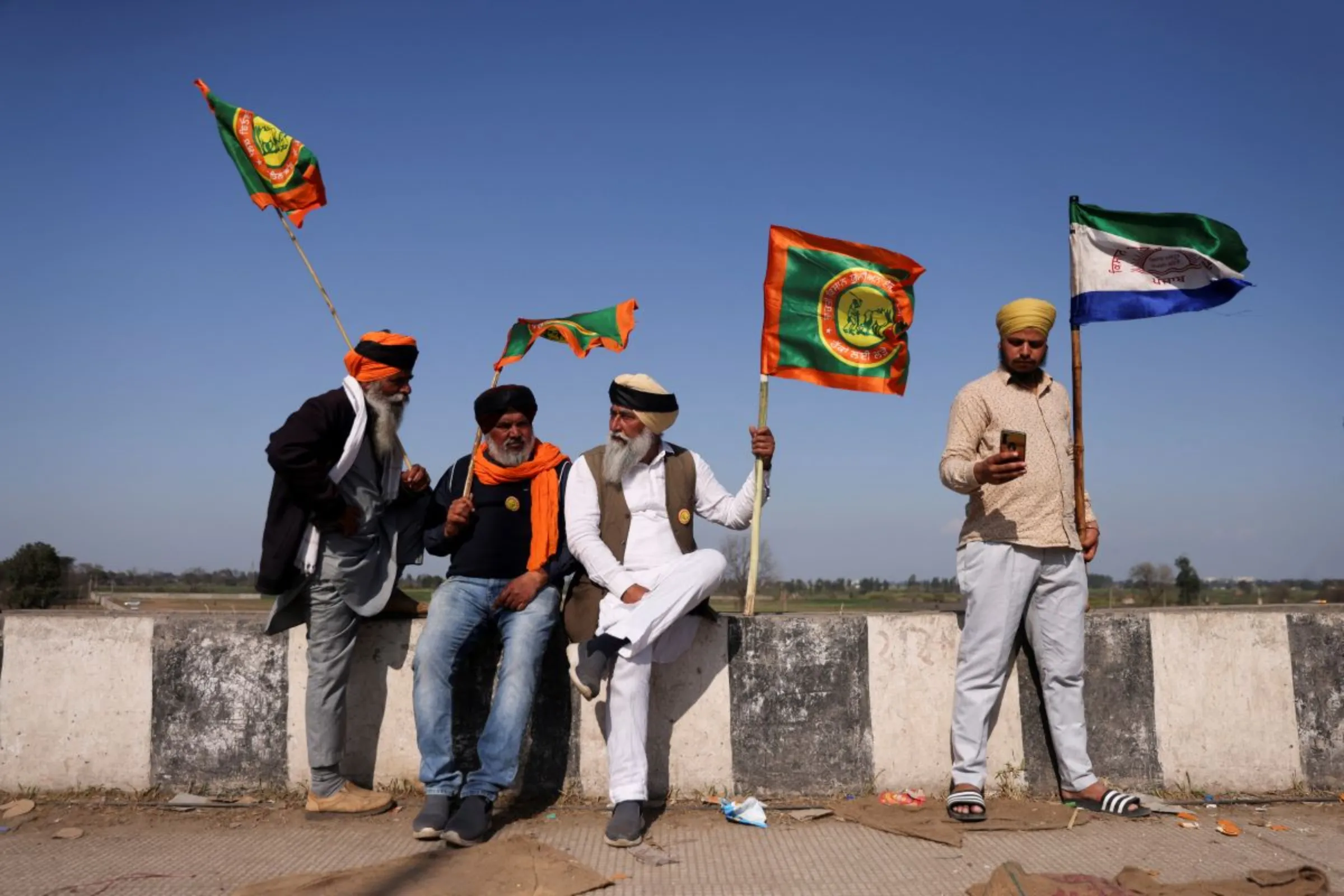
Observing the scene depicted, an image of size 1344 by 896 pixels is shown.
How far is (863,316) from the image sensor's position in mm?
5535

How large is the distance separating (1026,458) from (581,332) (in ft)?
7.95

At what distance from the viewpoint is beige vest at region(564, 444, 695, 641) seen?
4477 mm

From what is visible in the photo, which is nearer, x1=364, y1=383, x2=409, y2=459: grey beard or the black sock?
the black sock

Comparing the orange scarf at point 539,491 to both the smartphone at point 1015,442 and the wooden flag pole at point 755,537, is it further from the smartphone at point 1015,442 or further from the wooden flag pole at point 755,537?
the smartphone at point 1015,442

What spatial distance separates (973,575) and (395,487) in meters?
2.77

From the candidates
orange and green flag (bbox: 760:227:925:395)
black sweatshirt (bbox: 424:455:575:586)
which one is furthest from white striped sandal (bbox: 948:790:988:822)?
orange and green flag (bbox: 760:227:925:395)

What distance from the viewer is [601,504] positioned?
4633 millimetres

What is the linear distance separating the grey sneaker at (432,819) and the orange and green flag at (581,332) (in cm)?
230

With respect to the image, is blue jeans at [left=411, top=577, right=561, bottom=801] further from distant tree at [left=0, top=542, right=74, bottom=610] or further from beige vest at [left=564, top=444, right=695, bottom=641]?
distant tree at [left=0, top=542, right=74, bottom=610]

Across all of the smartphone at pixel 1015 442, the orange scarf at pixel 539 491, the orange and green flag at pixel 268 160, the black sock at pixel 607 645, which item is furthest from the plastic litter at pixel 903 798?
the orange and green flag at pixel 268 160

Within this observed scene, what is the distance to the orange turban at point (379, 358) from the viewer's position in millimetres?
4672

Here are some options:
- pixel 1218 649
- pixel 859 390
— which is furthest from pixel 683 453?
pixel 1218 649

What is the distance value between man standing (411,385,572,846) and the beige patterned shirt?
191 cm

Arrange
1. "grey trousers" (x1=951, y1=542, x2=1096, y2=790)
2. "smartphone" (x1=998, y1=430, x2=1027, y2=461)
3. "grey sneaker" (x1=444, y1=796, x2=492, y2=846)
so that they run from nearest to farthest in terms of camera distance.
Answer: "grey sneaker" (x1=444, y1=796, x2=492, y2=846) → "smartphone" (x1=998, y1=430, x2=1027, y2=461) → "grey trousers" (x1=951, y1=542, x2=1096, y2=790)
